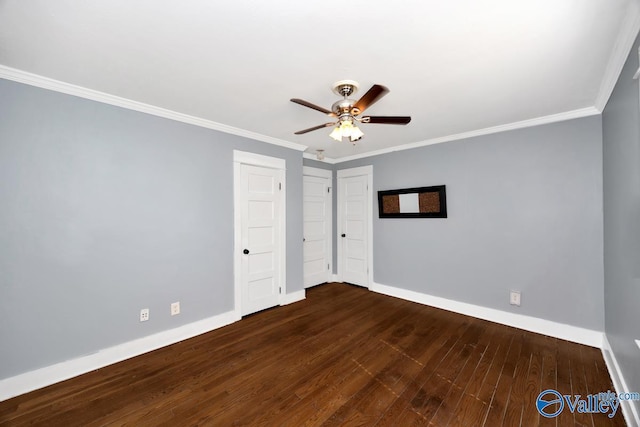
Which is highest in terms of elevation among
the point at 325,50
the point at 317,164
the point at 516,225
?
the point at 325,50

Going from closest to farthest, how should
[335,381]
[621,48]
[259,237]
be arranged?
1. [621,48]
2. [335,381]
3. [259,237]

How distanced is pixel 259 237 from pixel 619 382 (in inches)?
142

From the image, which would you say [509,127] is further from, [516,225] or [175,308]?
[175,308]

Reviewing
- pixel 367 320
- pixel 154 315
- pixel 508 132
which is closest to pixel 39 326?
pixel 154 315

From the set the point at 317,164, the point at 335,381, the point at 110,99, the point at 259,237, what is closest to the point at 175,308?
the point at 259,237

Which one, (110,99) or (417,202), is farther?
(417,202)

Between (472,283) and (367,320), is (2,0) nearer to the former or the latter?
(367,320)

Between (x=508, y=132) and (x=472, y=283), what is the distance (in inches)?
76.7

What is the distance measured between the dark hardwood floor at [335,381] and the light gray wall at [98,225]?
399mm

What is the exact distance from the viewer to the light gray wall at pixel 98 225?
1921 millimetres

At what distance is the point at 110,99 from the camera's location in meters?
2.29

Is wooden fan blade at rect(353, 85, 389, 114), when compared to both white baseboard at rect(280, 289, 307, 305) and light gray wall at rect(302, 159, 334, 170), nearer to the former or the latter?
light gray wall at rect(302, 159, 334, 170)

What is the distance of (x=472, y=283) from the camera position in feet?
10.8

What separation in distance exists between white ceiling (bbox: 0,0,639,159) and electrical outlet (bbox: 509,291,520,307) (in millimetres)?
2062
